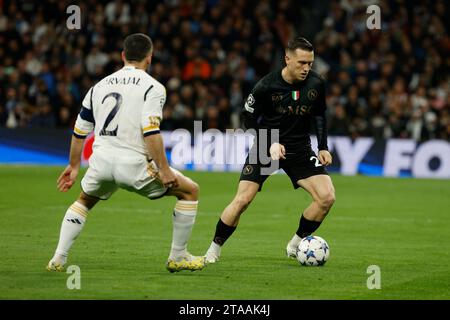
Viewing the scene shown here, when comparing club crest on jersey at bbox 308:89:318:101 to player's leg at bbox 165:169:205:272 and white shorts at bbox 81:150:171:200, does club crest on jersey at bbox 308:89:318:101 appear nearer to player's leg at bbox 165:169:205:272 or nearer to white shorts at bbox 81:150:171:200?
player's leg at bbox 165:169:205:272

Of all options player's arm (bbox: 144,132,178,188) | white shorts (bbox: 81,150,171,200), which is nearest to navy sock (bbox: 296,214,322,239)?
white shorts (bbox: 81,150,171,200)

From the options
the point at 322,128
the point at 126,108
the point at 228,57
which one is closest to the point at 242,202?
the point at 322,128

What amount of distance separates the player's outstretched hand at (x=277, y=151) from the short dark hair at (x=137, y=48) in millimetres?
1590

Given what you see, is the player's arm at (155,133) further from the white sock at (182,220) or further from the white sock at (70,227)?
the white sock at (70,227)

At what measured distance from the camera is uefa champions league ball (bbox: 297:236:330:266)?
9305 millimetres

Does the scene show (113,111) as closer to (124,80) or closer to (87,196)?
(124,80)

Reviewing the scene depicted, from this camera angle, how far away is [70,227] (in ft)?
27.6

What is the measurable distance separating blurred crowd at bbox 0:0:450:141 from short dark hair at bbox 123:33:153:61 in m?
14.2

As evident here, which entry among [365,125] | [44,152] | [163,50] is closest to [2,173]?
[44,152]

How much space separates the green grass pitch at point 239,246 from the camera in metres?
7.79

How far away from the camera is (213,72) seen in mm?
24672

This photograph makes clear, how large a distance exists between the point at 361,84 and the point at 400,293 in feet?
52.6
